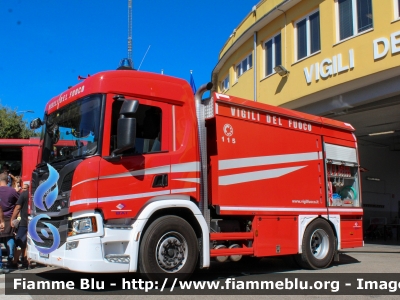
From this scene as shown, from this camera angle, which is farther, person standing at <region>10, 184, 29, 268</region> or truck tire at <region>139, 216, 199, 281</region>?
person standing at <region>10, 184, 29, 268</region>

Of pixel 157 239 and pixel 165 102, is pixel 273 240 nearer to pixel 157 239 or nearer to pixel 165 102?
pixel 157 239

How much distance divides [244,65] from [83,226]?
48.0 feet

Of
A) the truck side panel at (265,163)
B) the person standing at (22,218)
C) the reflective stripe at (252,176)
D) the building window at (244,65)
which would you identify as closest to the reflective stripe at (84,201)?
the truck side panel at (265,163)

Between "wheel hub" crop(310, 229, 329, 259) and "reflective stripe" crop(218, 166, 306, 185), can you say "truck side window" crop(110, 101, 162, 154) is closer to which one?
"reflective stripe" crop(218, 166, 306, 185)

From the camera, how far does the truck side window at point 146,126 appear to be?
622cm

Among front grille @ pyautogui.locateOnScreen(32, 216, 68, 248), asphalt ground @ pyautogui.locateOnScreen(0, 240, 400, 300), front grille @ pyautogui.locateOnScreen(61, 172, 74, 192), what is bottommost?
asphalt ground @ pyautogui.locateOnScreen(0, 240, 400, 300)

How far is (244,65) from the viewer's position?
19.2m

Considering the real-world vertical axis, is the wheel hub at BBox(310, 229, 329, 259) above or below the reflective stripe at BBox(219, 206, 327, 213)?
below

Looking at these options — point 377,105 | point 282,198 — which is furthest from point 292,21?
point 282,198

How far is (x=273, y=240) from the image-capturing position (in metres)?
7.78

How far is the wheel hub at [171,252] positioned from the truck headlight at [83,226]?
97 cm

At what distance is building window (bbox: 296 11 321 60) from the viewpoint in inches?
568

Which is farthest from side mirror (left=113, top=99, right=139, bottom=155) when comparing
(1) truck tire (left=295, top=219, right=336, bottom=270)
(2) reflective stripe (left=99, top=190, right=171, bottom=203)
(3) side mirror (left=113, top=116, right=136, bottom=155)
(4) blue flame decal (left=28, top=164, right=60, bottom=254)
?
(1) truck tire (left=295, top=219, right=336, bottom=270)

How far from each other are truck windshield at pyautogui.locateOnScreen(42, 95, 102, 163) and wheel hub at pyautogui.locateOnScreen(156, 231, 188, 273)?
160 centimetres
